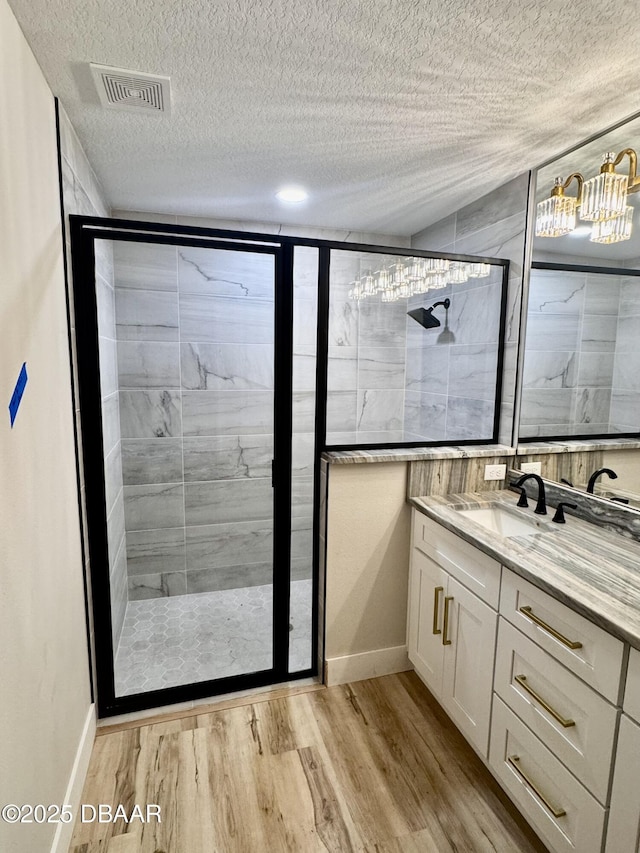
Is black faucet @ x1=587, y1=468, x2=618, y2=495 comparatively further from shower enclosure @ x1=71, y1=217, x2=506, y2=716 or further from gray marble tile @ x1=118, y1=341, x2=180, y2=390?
gray marble tile @ x1=118, y1=341, x2=180, y2=390

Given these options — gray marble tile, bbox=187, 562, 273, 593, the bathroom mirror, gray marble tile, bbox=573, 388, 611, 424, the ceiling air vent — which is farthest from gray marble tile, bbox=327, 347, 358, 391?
the ceiling air vent

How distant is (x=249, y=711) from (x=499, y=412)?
6.06ft

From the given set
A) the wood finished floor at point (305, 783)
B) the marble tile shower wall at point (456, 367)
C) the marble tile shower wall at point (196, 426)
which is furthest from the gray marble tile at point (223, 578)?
the marble tile shower wall at point (456, 367)

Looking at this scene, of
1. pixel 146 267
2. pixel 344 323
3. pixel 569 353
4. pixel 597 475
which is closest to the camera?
pixel 597 475

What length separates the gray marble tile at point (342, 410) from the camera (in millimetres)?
2432

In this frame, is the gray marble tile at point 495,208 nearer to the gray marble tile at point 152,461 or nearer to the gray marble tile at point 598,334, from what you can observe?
the gray marble tile at point 598,334

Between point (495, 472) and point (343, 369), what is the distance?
1.19m

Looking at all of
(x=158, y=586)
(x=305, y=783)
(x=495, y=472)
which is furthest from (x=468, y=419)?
(x=158, y=586)

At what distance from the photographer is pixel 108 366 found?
212 cm

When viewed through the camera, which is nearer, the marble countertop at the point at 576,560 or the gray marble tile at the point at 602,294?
the marble countertop at the point at 576,560

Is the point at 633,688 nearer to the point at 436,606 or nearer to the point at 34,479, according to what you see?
the point at 436,606

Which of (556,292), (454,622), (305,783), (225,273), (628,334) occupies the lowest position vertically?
(305,783)

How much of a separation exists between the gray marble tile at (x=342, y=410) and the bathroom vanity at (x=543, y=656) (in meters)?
0.67

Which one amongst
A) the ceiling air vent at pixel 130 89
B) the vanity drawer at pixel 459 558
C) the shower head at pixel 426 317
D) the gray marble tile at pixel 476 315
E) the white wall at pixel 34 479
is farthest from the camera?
the shower head at pixel 426 317
